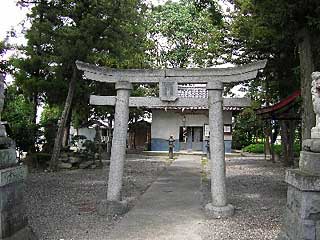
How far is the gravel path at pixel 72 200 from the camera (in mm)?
6875

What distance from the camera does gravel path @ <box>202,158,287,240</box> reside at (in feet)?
22.1

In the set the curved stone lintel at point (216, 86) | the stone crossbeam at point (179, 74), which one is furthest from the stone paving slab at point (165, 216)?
the stone crossbeam at point (179, 74)

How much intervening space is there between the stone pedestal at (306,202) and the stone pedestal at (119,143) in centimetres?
450

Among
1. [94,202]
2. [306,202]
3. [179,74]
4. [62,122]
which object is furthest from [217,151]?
[62,122]

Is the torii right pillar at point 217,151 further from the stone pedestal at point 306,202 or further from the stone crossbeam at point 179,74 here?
the stone pedestal at point 306,202

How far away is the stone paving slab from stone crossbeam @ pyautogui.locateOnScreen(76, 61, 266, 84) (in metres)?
2.97

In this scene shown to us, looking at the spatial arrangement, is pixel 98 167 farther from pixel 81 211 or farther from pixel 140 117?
pixel 140 117

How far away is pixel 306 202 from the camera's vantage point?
4680 mm

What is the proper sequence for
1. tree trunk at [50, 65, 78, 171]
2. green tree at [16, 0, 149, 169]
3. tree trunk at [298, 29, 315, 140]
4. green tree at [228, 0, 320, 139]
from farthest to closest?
tree trunk at [50, 65, 78, 171] → green tree at [16, 0, 149, 169] → tree trunk at [298, 29, 315, 140] → green tree at [228, 0, 320, 139]

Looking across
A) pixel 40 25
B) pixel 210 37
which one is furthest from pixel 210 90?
pixel 210 37

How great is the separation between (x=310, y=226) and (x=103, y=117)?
24127mm

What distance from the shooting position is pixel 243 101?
8.80m

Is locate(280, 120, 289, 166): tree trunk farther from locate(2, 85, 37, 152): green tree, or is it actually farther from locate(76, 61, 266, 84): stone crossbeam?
locate(2, 85, 37, 152): green tree

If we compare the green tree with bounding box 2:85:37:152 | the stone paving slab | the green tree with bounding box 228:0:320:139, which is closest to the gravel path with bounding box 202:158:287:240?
the stone paving slab
